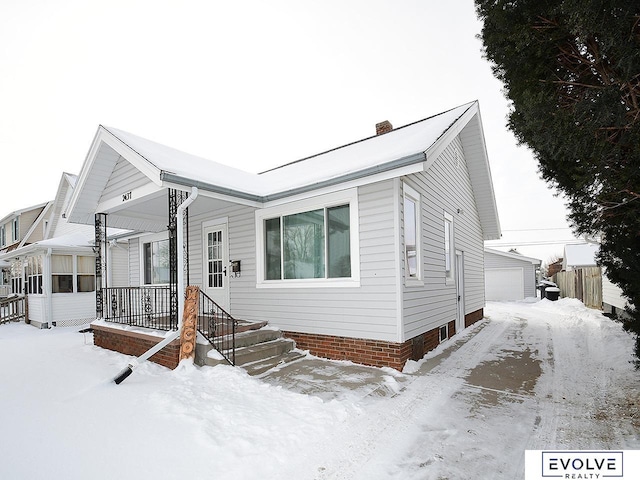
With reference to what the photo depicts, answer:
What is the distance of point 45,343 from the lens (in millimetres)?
9594

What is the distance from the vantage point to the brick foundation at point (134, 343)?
238 inches

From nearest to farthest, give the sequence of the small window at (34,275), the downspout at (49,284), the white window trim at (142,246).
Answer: the white window trim at (142,246) → the downspout at (49,284) → the small window at (34,275)

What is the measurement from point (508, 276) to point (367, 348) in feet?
75.5

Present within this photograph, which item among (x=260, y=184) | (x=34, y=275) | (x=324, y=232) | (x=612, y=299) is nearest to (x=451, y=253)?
(x=324, y=232)

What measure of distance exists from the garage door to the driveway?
18.4 meters

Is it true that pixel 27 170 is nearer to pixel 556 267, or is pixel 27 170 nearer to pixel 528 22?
Result: pixel 528 22

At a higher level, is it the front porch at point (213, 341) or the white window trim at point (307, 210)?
the white window trim at point (307, 210)

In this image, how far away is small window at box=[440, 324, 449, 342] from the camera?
27.7ft

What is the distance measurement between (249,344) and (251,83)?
14260 millimetres

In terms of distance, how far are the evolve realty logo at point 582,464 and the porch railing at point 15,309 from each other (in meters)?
19.1

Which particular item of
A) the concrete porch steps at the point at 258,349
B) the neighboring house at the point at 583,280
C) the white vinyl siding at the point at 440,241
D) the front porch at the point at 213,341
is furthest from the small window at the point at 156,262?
the neighboring house at the point at 583,280

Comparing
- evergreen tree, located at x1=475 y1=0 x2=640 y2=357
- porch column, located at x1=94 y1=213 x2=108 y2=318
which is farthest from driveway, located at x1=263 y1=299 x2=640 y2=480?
porch column, located at x1=94 y1=213 x2=108 y2=318

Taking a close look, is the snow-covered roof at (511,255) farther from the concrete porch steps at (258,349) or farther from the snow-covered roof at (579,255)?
the concrete porch steps at (258,349)

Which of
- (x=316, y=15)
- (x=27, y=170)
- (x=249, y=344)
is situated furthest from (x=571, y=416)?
(x=27, y=170)
